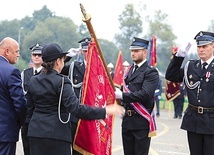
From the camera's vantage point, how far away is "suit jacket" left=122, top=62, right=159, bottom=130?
541cm

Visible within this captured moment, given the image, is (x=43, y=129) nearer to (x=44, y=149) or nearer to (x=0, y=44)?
(x=44, y=149)

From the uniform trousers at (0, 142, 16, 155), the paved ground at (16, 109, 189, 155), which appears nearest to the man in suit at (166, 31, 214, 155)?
the uniform trousers at (0, 142, 16, 155)

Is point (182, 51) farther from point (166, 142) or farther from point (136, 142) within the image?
point (166, 142)

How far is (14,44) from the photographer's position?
15.9 feet

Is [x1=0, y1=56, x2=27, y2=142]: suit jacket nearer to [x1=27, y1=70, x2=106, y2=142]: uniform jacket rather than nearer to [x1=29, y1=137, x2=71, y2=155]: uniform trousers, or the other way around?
[x1=27, y1=70, x2=106, y2=142]: uniform jacket

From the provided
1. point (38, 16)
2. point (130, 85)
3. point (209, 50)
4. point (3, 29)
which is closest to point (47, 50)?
point (130, 85)

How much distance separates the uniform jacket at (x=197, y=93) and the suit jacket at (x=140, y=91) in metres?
0.26

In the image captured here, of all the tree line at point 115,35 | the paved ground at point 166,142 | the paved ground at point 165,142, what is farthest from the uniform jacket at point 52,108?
the tree line at point 115,35

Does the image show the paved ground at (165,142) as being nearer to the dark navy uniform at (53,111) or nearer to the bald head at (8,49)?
the bald head at (8,49)

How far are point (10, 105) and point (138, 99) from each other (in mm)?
1686

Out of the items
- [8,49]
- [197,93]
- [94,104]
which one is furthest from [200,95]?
[8,49]


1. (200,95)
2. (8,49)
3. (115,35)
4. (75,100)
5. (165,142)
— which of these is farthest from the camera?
(115,35)

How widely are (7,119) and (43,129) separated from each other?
53cm

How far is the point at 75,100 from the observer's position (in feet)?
14.1
